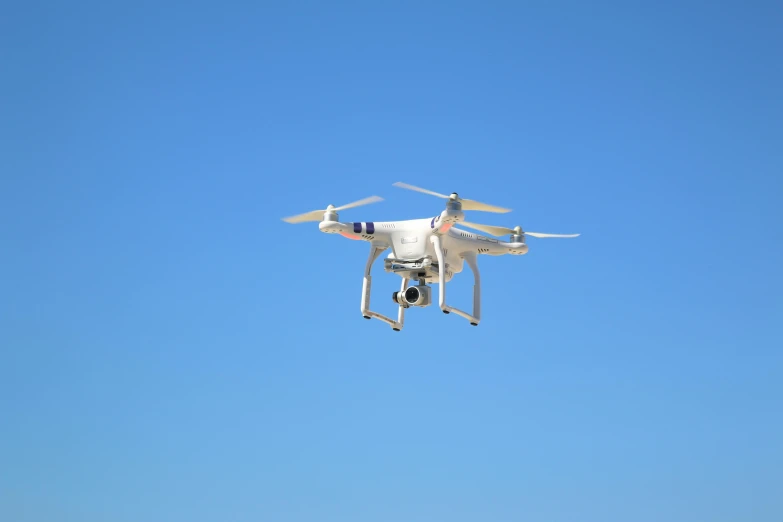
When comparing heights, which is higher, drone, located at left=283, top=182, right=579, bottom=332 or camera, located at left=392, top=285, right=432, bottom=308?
drone, located at left=283, top=182, right=579, bottom=332

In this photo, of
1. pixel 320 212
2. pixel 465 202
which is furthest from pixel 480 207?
pixel 320 212

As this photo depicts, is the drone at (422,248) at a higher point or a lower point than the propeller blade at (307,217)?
lower

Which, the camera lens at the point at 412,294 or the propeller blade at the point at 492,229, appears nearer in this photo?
the camera lens at the point at 412,294

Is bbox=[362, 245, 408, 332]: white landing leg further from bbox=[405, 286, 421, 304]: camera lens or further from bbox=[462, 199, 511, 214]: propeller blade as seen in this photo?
bbox=[462, 199, 511, 214]: propeller blade

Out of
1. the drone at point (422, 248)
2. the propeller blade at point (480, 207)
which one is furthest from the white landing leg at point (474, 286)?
the propeller blade at point (480, 207)

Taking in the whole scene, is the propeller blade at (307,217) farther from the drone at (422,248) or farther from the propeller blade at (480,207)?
the propeller blade at (480,207)

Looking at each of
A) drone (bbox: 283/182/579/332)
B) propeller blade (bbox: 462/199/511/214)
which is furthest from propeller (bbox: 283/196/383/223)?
propeller blade (bbox: 462/199/511/214)
